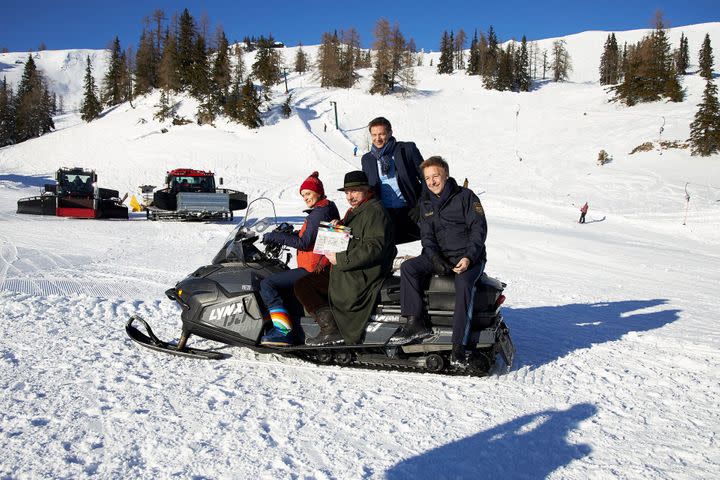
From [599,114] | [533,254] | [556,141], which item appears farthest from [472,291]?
[599,114]

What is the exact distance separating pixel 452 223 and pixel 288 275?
1.57 metres

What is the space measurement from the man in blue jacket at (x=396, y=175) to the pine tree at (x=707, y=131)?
36.7 m

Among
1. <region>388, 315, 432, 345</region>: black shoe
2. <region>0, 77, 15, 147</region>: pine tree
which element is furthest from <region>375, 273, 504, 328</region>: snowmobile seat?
<region>0, 77, 15, 147</region>: pine tree

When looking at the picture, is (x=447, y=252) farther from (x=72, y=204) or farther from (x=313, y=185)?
(x=72, y=204)

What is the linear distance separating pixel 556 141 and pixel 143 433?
151 feet

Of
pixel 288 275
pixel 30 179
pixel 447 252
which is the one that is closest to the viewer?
pixel 447 252

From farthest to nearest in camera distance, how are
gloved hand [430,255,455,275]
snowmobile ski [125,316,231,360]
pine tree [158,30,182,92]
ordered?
pine tree [158,30,182,92]
snowmobile ski [125,316,231,360]
gloved hand [430,255,455,275]

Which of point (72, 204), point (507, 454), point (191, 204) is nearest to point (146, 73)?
point (72, 204)

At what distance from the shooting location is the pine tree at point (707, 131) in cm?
3391

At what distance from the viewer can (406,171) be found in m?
5.24

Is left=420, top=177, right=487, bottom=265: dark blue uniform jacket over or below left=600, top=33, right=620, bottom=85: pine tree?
below

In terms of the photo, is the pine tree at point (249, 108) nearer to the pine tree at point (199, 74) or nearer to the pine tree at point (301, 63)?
the pine tree at point (199, 74)

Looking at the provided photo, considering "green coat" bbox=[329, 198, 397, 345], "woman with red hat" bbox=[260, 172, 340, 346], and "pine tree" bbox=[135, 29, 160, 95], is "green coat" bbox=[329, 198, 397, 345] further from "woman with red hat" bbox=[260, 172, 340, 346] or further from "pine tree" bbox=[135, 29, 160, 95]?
"pine tree" bbox=[135, 29, 160, 95]

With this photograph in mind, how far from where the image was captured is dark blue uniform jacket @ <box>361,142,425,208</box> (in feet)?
17.2
